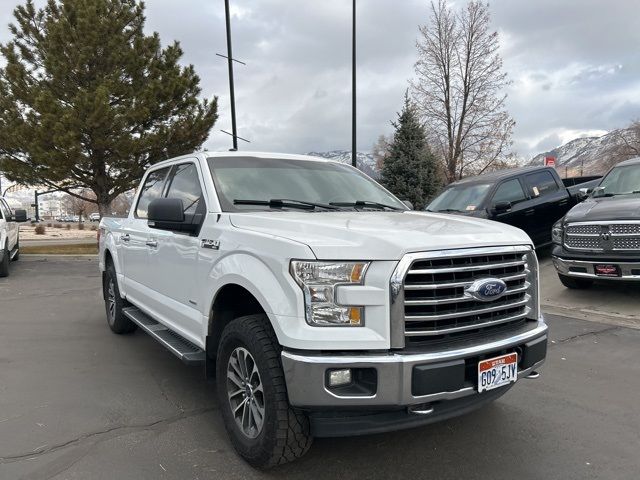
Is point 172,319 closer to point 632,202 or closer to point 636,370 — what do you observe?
point 636,370

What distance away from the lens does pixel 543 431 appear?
350cm

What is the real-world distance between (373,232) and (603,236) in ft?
17.2

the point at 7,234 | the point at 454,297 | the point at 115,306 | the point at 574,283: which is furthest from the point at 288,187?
the point at 7,234

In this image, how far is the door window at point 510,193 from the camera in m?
9.89

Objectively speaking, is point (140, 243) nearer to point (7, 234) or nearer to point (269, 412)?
point (269, 412)

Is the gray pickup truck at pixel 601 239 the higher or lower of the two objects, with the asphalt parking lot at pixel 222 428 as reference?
higher

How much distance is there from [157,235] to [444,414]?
2814 mm

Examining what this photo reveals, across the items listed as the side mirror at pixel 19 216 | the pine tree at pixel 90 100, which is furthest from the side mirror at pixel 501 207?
the pine tree at pixel 90 100

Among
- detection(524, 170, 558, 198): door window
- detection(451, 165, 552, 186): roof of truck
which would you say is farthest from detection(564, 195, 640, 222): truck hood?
detection(524, 170, 558, 198): door window

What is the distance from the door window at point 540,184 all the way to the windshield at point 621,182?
197cm

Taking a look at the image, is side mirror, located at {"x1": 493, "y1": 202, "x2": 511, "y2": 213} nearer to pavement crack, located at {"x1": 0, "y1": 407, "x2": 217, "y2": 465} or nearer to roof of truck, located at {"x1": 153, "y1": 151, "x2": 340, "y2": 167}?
roof of truck, located at {"x1": 153, "y1": 151, "x2": 340, "y2": 167}

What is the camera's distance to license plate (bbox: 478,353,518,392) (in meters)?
2.79

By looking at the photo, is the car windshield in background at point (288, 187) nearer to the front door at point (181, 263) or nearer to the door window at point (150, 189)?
the front door at point (181, 263)

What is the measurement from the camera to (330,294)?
8.60ft
